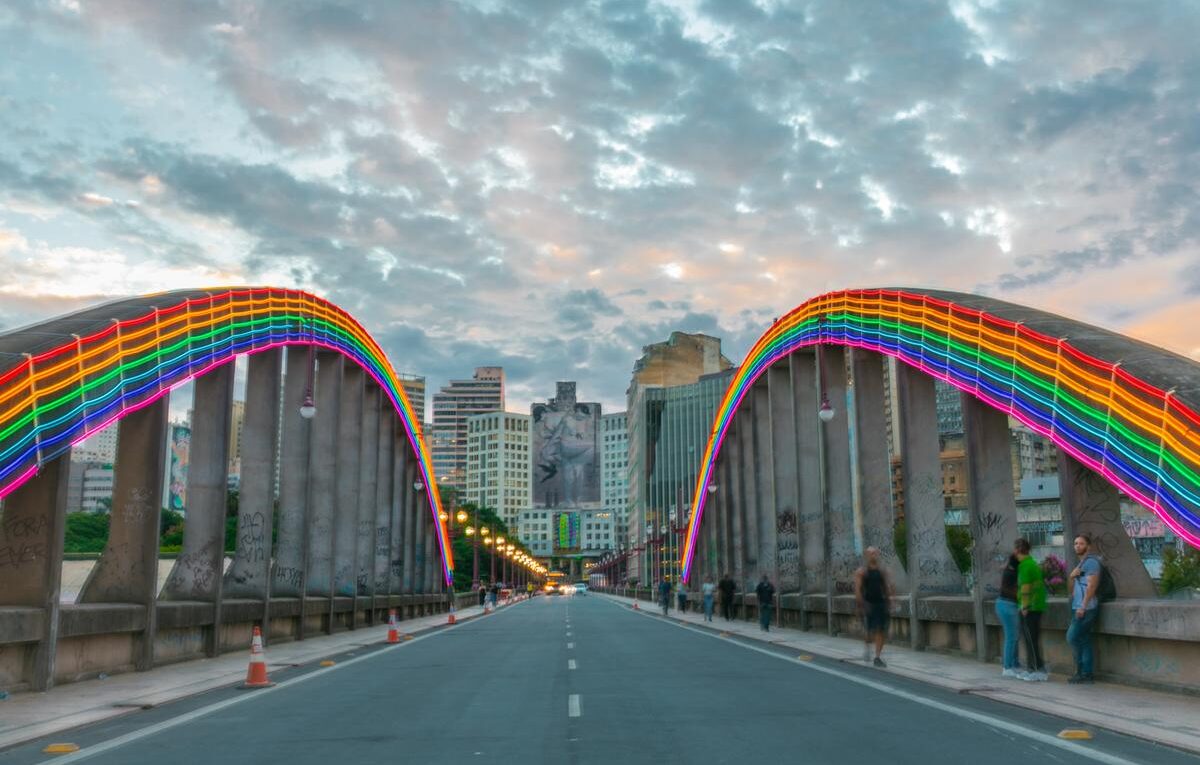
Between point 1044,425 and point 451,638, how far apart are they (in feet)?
63.4

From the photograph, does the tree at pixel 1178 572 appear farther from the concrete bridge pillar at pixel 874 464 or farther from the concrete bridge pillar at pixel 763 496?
the concrete bridge pillar at pixel 874 464

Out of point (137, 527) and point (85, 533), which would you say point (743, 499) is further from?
point (85, 533)

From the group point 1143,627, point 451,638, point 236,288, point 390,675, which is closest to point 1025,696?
point 1143,627

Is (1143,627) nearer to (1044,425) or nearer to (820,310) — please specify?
(1044,425)

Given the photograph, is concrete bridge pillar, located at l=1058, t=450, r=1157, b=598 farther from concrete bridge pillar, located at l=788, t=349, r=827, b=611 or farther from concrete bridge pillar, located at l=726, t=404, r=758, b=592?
concrete bridge pillar, located at l=726, t=404, r=758, b=592

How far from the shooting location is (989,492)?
18484mm

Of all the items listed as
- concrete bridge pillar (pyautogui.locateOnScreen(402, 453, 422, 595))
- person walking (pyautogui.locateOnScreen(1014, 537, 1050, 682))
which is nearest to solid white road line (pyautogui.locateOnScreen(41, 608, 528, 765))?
person walking (pyautogui.locateOnScreen(1014, 537, 1050, 682))

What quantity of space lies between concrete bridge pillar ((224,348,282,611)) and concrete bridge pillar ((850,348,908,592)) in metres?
14.6

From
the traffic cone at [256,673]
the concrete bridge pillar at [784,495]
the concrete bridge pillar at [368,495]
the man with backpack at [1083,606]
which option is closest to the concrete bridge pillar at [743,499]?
the concrete bridge pillar at [784,495]

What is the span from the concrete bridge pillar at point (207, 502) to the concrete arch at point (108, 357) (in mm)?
667

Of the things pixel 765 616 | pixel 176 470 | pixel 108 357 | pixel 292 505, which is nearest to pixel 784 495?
pixel 765 616

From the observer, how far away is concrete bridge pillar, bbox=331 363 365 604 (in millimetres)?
35750

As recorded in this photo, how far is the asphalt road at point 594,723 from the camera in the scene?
890 cm

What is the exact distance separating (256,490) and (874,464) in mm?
15426
